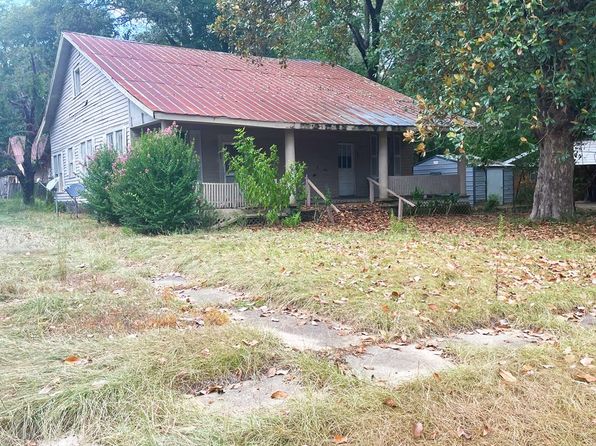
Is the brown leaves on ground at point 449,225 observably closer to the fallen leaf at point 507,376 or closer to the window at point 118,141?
the window at point 118,141

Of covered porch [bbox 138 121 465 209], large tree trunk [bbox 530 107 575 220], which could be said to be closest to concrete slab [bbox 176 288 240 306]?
covered porch [bbox 138 121 465 209]

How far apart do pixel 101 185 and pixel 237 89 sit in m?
5.22

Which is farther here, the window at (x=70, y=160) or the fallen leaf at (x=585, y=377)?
the window at (x=70, y=160)

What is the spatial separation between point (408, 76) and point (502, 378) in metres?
13.5

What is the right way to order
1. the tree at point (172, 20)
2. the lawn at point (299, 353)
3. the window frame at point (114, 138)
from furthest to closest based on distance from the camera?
the tree at point (172, 20), the window frame at point (114, 138), the lawn at point (299, 353)

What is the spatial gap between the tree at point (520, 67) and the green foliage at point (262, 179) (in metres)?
3.81

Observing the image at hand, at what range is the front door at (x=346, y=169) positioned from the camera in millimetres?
19839

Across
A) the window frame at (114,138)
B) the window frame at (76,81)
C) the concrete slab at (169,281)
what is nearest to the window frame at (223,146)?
the window frame at (114,138)

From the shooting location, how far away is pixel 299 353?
400 centimetres

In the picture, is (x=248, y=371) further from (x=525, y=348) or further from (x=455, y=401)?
(x=525, y=348)

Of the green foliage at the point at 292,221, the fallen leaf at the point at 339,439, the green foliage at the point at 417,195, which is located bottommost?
the fallen leaf at the point at 339,439

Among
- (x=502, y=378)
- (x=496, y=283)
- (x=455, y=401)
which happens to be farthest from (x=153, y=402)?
(x=496, y=283)

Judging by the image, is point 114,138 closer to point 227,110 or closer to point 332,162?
point 227,110

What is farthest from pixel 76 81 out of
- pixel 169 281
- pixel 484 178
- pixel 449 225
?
pixel 484 178
